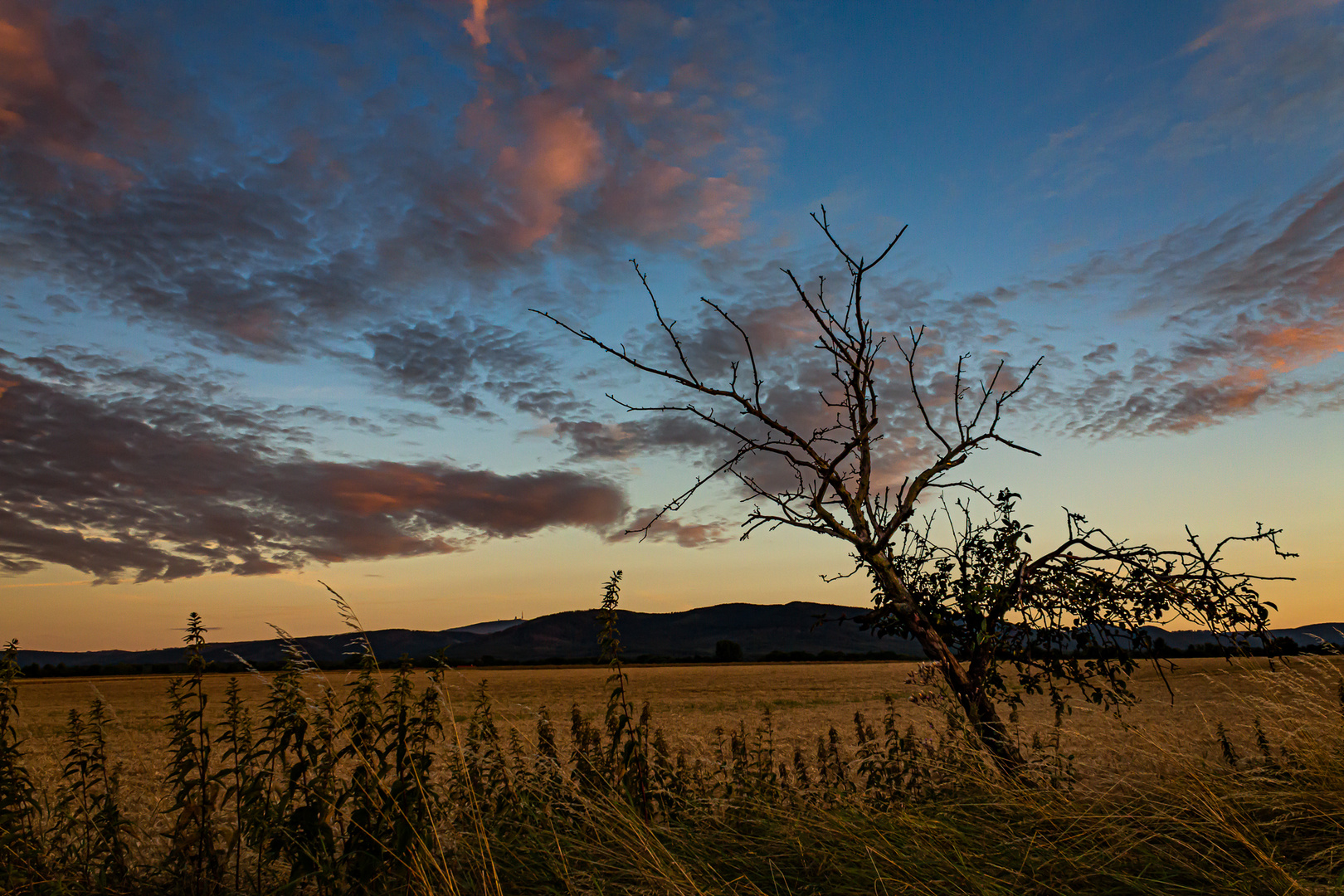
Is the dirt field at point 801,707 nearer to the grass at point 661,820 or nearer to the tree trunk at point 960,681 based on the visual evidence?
the grass at point 661,820

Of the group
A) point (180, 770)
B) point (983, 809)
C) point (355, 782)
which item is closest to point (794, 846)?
point (983, 809)

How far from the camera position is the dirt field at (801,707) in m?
4.62

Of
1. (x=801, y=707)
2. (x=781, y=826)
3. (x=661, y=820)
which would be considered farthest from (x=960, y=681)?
(x=801, y=707)

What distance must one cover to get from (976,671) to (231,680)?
5194mm

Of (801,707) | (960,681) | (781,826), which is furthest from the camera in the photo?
(801,707)

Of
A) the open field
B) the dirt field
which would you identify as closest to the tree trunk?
the open field

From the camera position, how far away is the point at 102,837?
200 inches

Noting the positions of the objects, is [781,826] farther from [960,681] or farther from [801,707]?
[801,707]

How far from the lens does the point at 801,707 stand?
34219mm

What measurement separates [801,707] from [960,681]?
3145 centimetres

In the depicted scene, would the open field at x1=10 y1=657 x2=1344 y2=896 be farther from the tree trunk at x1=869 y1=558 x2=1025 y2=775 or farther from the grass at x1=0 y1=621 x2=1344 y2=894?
the tree trunk at x1=869 y1=558 x2=1025 y2=775

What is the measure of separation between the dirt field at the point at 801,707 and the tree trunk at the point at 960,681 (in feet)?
1.06

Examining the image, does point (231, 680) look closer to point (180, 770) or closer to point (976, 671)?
point (180, 770)

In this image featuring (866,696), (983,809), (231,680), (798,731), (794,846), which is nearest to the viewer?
(794,846)
